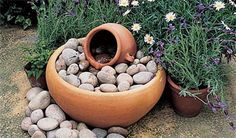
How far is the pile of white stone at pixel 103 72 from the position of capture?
2715 millimetres

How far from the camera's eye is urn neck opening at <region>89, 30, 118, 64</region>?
2996 mm

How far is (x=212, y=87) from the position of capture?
2.72 m

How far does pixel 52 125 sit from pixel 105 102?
443mm

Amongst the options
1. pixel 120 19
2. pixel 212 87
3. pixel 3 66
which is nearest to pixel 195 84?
pixel 212 87

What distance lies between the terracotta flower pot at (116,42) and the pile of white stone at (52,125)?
0.44 metres

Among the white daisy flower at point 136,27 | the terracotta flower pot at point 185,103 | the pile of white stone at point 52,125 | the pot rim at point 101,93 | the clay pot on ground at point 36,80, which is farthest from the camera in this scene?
the clay pot on ground at point 36,80

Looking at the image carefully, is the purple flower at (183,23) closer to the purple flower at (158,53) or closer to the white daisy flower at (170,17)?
the white daisy flower at (170,17)

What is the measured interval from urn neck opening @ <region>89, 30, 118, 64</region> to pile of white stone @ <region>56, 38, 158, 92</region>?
0.34ft

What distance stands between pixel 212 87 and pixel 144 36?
65 centimetres

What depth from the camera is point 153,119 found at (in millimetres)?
2994

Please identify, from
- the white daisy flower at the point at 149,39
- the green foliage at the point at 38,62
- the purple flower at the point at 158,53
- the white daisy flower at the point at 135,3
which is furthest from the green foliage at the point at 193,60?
the green foliage at the point at 38,62

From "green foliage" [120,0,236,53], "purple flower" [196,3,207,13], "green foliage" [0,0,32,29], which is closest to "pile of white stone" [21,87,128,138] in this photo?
"green foliage" [120,0,236,53]

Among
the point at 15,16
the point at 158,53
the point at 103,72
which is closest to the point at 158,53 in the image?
the point at 158,53

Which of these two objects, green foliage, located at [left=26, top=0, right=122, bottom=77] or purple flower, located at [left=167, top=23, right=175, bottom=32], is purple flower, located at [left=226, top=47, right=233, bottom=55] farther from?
green foliage, located at [left=26, top=0, right=122, bottom=77]
